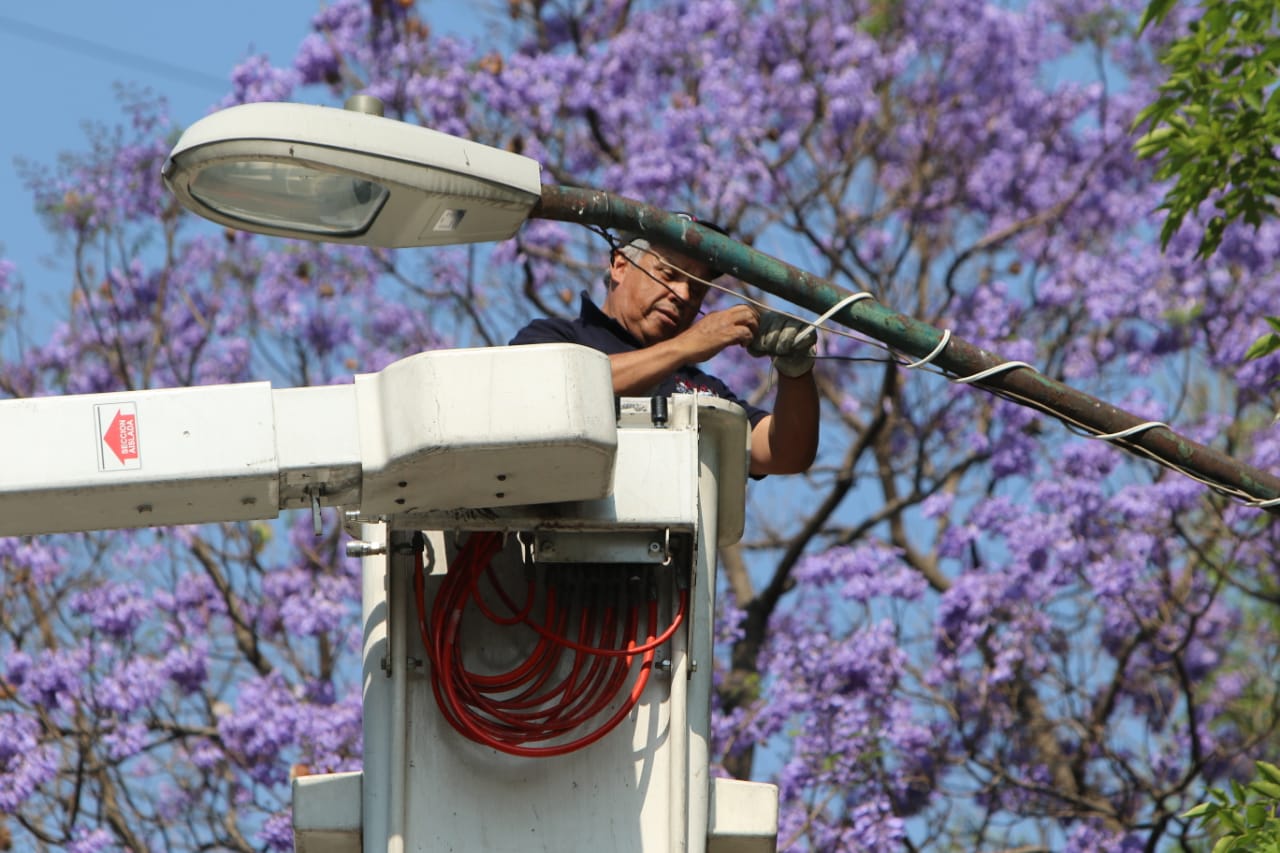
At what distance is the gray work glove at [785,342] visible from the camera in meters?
4.76

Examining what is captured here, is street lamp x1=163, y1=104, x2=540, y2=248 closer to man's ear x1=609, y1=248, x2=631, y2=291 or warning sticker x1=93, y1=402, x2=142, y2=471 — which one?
warning sticker x1=93, y1=402, x2=142, y2=471

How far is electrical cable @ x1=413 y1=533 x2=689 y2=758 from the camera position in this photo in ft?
13.6

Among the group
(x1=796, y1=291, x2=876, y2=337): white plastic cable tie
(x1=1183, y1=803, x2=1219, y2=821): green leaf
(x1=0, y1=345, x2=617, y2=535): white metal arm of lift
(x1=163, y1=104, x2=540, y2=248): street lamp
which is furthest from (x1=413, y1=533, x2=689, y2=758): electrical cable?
(x1=1183, y1=803, x2=1219, y2=821): green leaf

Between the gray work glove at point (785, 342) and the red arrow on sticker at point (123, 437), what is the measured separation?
5.20 feet

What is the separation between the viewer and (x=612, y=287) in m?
5.62

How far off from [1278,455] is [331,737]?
5.09 m

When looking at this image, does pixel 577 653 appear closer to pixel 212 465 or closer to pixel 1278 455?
pixel 212 465

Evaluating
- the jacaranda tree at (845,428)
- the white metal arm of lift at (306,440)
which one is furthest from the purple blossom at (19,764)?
the white metal arm of lift at (306,440)

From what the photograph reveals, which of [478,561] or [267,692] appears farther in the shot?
[267,692]

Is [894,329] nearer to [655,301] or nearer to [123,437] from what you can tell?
[655,301]

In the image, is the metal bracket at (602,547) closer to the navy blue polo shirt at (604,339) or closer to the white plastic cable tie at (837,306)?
the white plastic cable tie at (837,306)

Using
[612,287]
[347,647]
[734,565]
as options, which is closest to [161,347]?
[347,647]

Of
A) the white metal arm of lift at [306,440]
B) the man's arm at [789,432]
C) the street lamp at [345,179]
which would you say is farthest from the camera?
A: the man's arm at [789,432]

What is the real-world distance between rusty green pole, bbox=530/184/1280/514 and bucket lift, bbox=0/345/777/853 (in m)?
0.50
